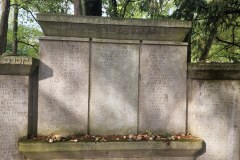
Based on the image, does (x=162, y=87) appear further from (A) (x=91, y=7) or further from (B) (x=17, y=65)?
(A) (x=91, y=7)

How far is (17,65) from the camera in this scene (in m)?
4.14

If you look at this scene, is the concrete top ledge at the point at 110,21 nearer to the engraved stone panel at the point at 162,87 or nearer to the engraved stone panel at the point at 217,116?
the engraved stone panel at the point at 162,87

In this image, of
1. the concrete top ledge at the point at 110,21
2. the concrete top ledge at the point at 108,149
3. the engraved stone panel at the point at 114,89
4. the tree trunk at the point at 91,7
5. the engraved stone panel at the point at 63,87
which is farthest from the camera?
the tree trunk at the point at 91,7

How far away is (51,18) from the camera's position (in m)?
4.21

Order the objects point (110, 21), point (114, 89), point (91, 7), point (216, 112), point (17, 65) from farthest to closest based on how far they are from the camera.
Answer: point (91, 7) → point (216, 112) → point (114, 89) → point (110, 21) → point (17, 65)

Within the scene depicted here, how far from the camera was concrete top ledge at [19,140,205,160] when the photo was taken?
160 inches

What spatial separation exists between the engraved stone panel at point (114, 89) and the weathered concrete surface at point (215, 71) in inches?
35.3

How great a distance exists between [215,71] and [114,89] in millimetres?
1525

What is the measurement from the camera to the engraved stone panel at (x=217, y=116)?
15.0 ft

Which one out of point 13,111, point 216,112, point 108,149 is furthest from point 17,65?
point 216,112

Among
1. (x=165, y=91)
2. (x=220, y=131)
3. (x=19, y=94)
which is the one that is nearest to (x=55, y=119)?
(x=19, y=94)

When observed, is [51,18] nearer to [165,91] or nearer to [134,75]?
[134,75]

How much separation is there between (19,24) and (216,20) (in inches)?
741

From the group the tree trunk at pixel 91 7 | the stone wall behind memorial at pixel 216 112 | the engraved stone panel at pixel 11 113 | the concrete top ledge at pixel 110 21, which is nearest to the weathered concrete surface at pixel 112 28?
the concrete top ledge at pixel 110 21
